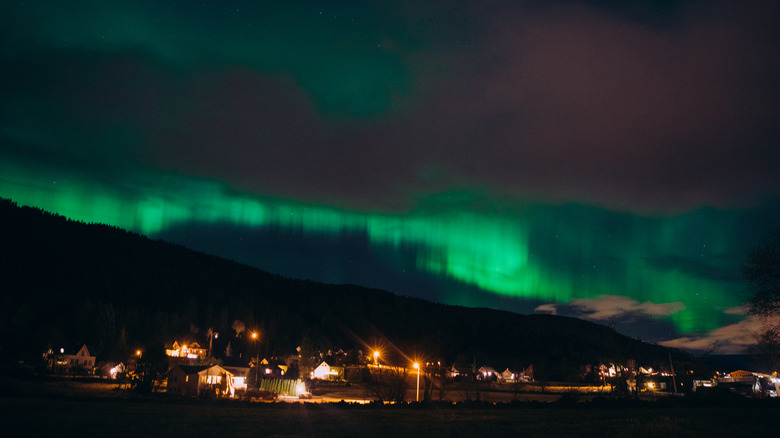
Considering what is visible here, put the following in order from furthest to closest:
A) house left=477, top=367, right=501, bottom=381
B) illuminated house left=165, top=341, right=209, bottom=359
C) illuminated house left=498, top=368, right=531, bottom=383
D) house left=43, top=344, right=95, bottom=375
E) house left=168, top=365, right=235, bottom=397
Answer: house left=477, top=367, right=501, bottom=381 < illuminated house left=498, top=368, right=531, bottom=383 < illuminated house left=165, top=341, right=209, bottom=359 < house left=43, top=344, right=95, bottom=375 < house left=168, top=365, right=235, bottom=397

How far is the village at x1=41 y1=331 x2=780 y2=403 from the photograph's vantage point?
180 feet

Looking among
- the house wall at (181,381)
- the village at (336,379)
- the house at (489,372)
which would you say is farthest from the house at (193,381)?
the house at (489,372)

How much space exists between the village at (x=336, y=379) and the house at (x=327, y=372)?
224 mm

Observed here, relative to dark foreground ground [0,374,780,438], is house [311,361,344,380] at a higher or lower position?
lower

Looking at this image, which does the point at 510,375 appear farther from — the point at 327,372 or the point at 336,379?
the point at 336,379

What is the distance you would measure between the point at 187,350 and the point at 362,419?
355ft

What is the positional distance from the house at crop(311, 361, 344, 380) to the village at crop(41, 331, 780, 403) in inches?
8.8

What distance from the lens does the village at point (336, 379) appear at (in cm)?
5475

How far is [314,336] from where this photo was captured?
560ft

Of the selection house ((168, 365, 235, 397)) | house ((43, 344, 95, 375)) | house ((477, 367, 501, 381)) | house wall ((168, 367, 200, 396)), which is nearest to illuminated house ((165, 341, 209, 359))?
house ((43, 344, 95, 375))

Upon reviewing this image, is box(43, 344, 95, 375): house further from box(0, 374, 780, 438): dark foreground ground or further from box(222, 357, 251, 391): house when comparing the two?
box(0, 374, 780, 438): dark foreground ground

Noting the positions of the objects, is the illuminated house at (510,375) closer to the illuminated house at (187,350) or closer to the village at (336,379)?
the village at (336,379)

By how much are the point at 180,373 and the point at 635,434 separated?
57.3 meters

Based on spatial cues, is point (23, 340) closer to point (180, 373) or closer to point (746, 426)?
point (180, 373)
